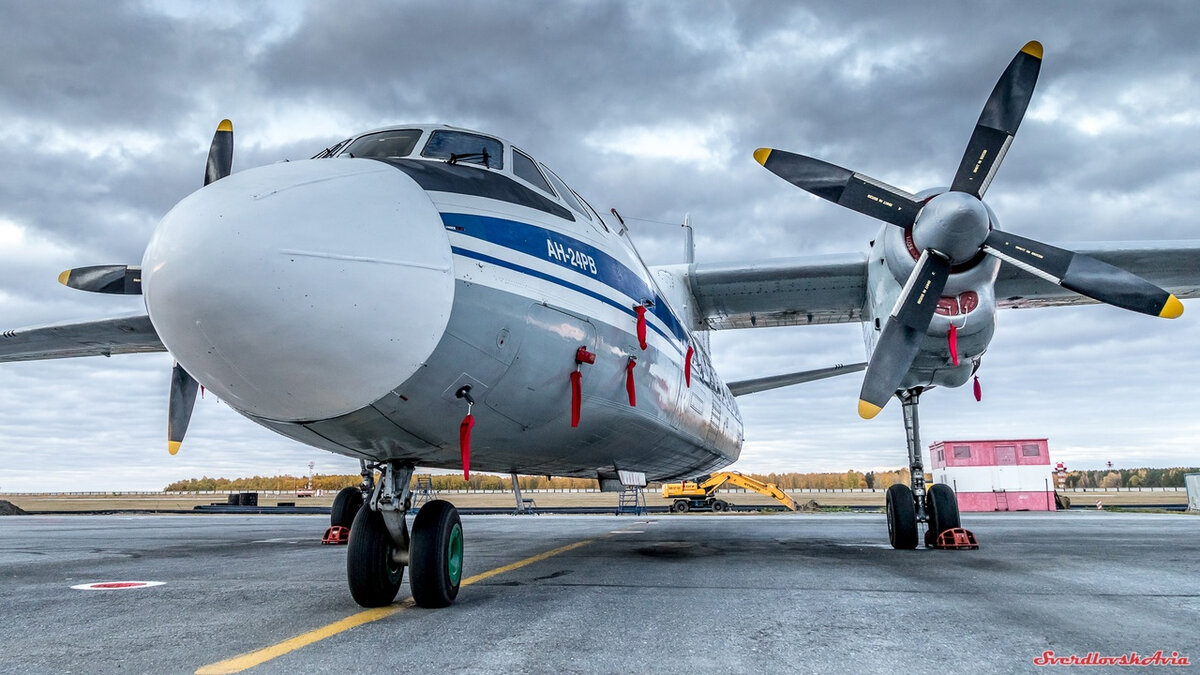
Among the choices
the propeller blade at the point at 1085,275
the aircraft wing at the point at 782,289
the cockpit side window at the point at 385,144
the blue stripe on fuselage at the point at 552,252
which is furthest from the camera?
the aircraft wing at the point at 782,289

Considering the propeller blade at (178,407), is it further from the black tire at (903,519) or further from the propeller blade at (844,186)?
the black tire at (903,519)

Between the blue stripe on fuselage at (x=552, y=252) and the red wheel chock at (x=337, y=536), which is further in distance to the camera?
the red wheel chock at (x=337, y=536)

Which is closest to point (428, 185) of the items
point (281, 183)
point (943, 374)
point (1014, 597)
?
point (281, 183)

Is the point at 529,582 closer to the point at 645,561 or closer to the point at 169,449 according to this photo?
the point at 645,561

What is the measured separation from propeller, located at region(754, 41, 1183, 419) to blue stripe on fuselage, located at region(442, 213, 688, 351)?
9.66ft

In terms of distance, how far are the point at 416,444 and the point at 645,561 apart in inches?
185

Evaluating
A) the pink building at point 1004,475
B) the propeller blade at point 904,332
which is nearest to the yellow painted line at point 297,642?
the propeller blade at point 904,332

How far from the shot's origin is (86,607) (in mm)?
5570

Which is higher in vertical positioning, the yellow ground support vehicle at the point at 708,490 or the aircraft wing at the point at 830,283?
the aircraft wing at the point at 830,283

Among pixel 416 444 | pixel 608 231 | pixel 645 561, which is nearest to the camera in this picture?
pixel 416 444

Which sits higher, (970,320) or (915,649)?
(970,320)

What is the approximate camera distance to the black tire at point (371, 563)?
545 cm

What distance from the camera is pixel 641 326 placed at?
6.87 m

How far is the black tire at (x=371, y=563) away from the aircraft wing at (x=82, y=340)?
7.70 m
